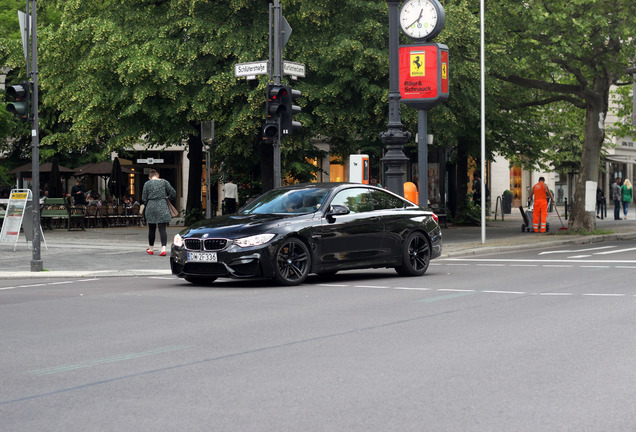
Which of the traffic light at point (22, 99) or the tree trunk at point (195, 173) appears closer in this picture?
the traffic light at point (22, 99)

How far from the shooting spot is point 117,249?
2241 cm

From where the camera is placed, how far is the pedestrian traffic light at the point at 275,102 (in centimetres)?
1869

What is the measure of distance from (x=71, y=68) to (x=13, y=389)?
2182cm

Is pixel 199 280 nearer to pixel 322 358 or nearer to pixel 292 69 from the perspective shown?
pixel 292 69

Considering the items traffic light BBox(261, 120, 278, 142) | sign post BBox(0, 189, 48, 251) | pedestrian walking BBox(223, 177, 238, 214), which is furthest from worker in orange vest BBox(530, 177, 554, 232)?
sign post BBox(0, 189, 48, 251)

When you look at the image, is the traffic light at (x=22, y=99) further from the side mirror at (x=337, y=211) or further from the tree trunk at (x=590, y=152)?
the tree trunk at (x=590, y=152)

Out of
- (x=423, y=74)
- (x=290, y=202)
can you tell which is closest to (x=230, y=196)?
(x=423, y=74)

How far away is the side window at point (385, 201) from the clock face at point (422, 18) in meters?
7.52

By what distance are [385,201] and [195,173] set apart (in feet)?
66.7

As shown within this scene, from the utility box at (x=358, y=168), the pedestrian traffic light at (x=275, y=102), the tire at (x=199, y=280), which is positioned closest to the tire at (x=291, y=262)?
the tire at (x=199, y=280)

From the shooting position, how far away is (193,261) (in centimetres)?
1370

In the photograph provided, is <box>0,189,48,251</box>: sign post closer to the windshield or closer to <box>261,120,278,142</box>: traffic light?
<box>261,120,278,142</box>: traffic light

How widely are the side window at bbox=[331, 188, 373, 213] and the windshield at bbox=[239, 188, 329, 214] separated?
0.79ft

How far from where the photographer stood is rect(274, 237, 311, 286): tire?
1361 centimetres
